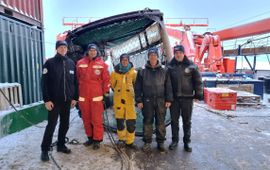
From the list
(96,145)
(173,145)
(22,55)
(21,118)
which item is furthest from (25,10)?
(173,145)

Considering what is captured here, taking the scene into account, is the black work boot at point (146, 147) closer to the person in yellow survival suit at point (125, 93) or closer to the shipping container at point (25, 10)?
the person in yellow survival suit at point (125, 93)

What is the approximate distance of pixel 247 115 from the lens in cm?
706

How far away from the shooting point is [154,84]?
4.14 m

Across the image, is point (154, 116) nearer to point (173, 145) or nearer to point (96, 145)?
point (173, 145)

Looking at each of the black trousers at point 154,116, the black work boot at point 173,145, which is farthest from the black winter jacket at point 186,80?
the black work boot at point 173,145

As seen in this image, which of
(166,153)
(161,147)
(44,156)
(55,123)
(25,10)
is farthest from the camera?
(25,10)

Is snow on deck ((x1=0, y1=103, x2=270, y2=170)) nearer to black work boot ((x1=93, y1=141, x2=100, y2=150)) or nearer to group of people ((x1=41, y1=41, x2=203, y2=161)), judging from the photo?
black work boot ((x1=93, y1=141, x2=100, y2=150))

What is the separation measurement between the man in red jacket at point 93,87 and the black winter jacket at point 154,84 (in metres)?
0.56

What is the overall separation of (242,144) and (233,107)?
3359mm

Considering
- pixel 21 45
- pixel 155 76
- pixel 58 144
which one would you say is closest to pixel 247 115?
pixel 155 76

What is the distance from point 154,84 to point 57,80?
148 cm

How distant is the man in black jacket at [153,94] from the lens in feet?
13.6

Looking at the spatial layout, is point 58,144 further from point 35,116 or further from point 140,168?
point 35,116

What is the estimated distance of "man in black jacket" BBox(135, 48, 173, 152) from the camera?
13.6 feet
